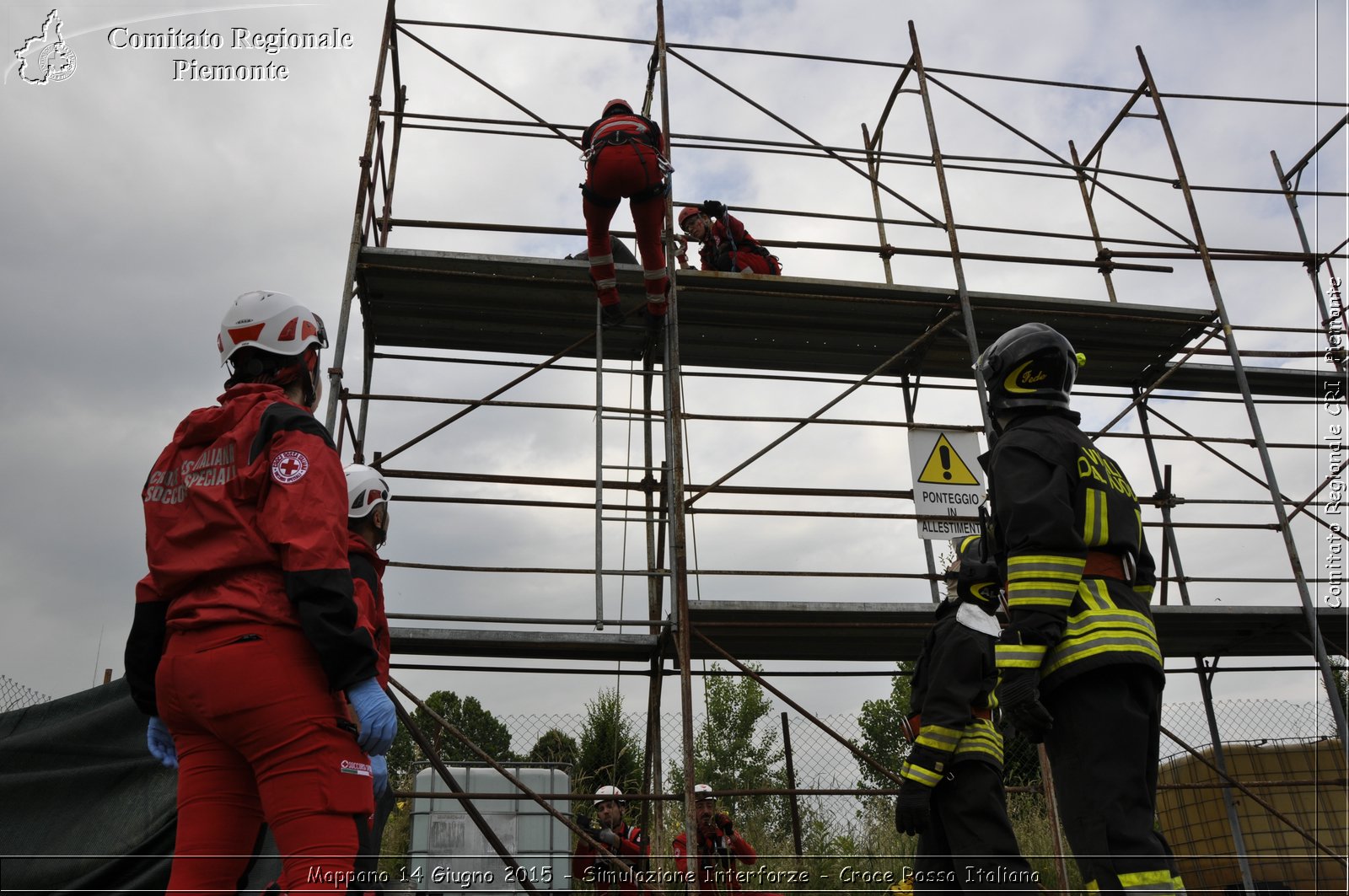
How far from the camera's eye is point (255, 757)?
217 centimetres

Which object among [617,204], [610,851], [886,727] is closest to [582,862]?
[610,851]

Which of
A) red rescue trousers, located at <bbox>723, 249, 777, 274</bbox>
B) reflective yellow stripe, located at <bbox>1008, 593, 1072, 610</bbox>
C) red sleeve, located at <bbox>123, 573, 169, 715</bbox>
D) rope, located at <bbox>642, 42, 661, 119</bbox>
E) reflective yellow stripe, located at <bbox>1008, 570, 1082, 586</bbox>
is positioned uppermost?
rope, located at <bbox>642, 42, 661, 119</bbox>

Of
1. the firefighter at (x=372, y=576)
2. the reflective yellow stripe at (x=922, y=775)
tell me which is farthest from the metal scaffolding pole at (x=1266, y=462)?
the firefighter at (x=372, y=576)

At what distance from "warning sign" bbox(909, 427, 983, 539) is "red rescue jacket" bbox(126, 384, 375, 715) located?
5.63 m

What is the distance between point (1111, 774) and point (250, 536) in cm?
235

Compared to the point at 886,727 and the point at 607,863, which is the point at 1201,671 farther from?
the point at 886,727

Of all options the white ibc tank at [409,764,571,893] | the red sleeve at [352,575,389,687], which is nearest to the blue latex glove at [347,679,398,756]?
the red sleeve at [352,575,389,687]

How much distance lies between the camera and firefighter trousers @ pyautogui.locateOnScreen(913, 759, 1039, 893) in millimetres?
3832

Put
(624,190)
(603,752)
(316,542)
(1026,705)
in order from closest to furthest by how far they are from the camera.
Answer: (316,542) → (1026,705) → (624,190) → (603,752)

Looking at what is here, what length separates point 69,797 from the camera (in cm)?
416

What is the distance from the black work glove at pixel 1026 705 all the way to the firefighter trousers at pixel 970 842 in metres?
1.22

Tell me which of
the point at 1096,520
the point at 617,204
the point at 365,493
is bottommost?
the point at 1096,520

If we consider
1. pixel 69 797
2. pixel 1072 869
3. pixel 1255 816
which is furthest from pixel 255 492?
pixel 1255 816

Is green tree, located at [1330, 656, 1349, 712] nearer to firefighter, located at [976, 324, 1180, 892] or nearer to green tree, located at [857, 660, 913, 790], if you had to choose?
firefighter, located at [976, 324, 1180, 892]
